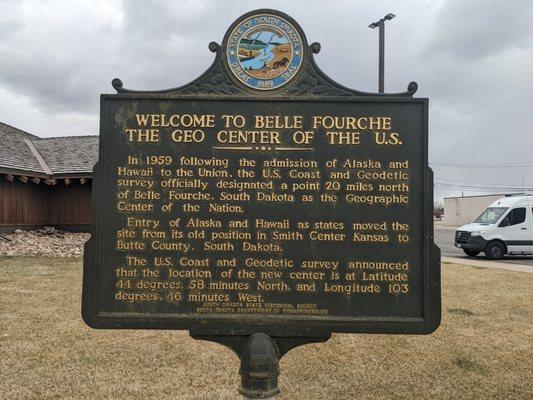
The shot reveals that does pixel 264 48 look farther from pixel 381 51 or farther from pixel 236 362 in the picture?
pixel 381 51

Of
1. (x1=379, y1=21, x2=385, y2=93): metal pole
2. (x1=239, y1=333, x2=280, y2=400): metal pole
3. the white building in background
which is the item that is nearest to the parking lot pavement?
(x1=379, y1=21, x2=385, y2=93): metal pole

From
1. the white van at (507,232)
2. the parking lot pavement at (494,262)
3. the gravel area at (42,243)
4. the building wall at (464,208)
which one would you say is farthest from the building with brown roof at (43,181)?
the building wall at (464,208)

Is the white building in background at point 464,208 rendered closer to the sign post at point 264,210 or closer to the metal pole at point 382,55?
the metal pole at point 382,55

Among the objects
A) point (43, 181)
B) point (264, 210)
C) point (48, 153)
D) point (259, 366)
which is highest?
point (48, 153)

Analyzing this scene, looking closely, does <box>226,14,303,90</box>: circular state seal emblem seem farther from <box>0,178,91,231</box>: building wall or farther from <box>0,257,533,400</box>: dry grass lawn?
<box>0,178,91,231</box>: building wall

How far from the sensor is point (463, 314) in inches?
328

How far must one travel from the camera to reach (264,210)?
124 inches

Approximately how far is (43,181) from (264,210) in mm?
18833

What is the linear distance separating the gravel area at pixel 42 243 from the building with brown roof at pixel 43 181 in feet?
2.04

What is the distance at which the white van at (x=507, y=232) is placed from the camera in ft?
60.7

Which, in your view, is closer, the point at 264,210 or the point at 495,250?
the point at 264,210

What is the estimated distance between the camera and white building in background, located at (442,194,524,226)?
4822cm

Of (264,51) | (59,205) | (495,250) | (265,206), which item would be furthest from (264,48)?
(59,205)

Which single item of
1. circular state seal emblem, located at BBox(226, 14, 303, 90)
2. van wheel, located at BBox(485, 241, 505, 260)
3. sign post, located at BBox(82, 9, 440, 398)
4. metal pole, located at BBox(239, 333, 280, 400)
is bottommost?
van wheel, located at BBox(485, 241, 505, 260)
